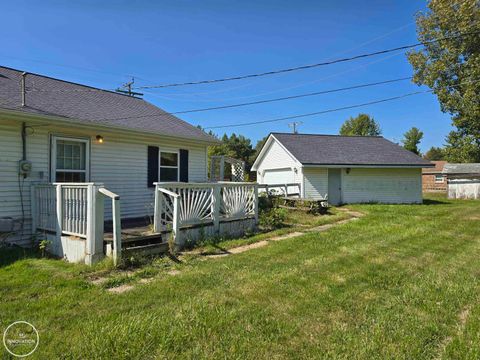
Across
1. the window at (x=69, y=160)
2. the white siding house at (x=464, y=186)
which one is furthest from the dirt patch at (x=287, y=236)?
the white siding house at (x=464, y=186)

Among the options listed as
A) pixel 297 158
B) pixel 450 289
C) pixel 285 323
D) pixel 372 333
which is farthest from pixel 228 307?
pixel 297 158

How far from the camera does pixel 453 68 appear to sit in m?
24.0

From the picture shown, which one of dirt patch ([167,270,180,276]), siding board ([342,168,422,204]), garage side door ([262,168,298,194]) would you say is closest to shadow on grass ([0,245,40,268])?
dirt patch ([167,270,180,276])

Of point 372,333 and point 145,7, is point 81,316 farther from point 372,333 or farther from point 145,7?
point 145,7

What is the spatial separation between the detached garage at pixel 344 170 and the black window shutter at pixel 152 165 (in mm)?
9436

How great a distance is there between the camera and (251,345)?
112 inches

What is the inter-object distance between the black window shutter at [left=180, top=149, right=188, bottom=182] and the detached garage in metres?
8.27

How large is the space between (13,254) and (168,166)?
491 centimetres

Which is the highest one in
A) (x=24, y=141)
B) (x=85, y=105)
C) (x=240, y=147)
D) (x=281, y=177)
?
(x=240, y=147)

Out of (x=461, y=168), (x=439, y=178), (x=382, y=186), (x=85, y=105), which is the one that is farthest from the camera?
(x=439, y=178)

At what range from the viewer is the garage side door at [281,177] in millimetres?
18152

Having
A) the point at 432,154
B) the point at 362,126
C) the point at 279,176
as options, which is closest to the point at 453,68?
the point at 279,176

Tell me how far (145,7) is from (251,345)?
9.54m

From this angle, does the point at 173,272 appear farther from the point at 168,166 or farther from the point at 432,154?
the point at 432,154
